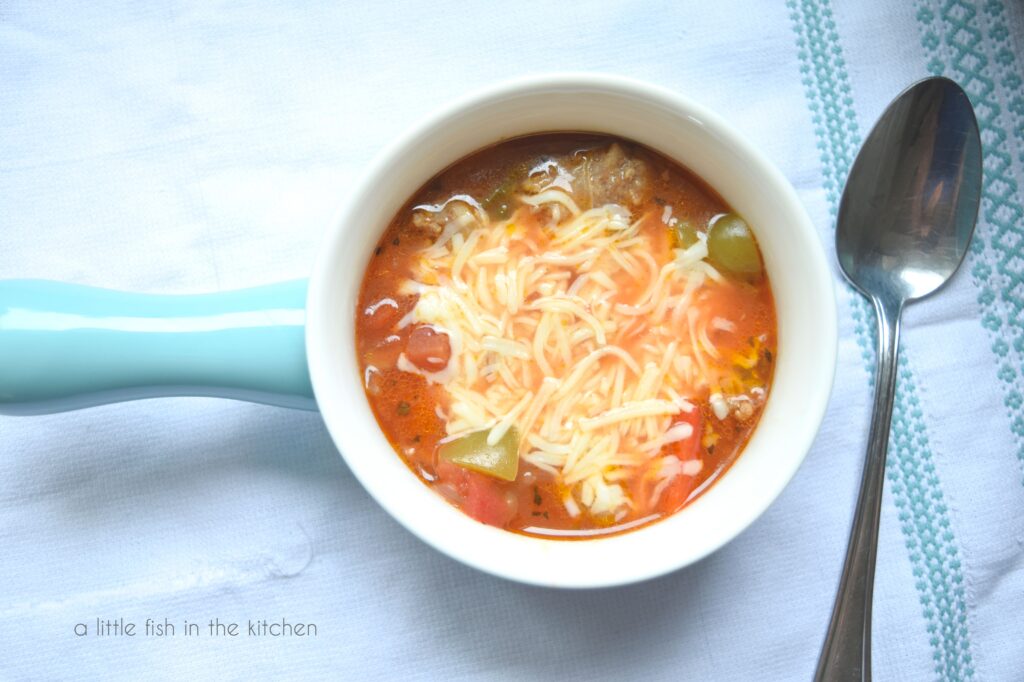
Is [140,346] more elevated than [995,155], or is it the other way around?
[995,155]

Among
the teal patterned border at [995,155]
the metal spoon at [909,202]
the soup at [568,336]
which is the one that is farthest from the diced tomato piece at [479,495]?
the teal patterned border at [995,155]

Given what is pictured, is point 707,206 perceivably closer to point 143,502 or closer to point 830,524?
point 830,524

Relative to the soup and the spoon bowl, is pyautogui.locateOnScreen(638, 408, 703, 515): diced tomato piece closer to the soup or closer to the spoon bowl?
the soup

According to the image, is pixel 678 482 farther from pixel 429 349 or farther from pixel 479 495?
pixel 429 349

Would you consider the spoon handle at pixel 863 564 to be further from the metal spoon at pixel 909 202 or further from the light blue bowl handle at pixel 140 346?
the light blue bowl handle at pixel 140 346

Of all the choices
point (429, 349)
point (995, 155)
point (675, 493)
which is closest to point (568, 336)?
point (429, 349)

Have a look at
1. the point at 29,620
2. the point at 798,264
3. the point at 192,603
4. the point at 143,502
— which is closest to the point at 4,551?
the point at 29,620
